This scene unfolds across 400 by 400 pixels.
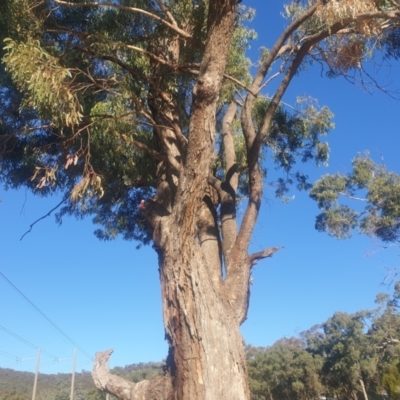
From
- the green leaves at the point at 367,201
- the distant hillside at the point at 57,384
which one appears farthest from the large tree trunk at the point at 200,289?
the distant hillside at the point at 57,384

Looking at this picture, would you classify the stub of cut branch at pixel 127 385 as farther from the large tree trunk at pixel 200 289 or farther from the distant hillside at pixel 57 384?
the distant hillside at pixel 57 384

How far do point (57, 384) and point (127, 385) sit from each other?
76288 mm

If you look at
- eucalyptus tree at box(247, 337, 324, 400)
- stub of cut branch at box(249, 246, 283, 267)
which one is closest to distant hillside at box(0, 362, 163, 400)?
eucalyptus tree at box(247, 337, 324, 400)

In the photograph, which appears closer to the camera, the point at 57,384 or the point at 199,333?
the point at 199,333

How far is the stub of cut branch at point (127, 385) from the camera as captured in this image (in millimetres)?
4145

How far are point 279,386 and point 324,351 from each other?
4336 millimetres

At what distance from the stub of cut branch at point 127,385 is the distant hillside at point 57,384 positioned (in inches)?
1343

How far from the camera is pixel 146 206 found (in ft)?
17.2

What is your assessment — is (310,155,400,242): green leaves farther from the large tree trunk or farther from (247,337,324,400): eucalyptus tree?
(247,337,324,400): eucalyptus tree

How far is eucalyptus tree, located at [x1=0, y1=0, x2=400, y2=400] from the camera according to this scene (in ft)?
13.0

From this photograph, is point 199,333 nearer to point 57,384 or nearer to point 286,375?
point 286,375

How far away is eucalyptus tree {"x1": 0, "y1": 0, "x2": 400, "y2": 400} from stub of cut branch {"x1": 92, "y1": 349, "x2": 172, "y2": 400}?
16 millimetres

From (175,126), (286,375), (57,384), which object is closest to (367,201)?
(175,126)

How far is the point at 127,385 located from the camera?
15.0 ft
